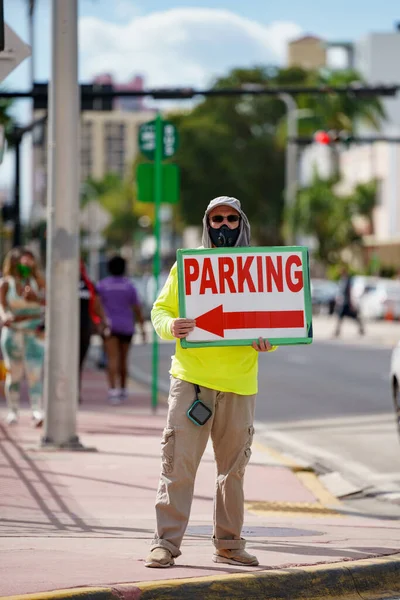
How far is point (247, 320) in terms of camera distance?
6.89 metres

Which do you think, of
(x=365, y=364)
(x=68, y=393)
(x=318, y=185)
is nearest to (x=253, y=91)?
(x=365, y=364)

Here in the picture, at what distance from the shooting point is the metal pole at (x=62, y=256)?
11.9m

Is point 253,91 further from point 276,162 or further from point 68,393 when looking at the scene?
point 276,162

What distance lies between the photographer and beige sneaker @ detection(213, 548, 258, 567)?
6840 millimetres

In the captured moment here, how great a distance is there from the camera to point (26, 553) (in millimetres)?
7020

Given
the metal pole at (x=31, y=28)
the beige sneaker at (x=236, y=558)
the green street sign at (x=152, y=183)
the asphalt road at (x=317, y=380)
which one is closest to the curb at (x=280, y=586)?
the beige sneaker at (x=236, y=558)

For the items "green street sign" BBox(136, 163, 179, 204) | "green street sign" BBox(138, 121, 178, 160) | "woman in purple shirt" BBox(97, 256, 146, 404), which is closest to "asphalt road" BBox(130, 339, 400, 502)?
"woman in purple shirt" BBox(97, 256, 146, 404)

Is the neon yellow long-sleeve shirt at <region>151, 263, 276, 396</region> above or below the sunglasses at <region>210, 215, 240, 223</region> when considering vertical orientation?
below

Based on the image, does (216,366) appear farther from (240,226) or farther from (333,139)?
(333,139)

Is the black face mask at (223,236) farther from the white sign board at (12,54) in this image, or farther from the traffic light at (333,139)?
the traffic light at (333,139)

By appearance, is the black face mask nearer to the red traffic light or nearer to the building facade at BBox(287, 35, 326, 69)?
the red traffic light

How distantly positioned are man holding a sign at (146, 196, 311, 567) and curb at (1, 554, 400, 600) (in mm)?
296

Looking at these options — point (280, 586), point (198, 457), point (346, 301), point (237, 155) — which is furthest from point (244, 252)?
point (237, 155)

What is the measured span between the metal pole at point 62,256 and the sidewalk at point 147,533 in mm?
399
